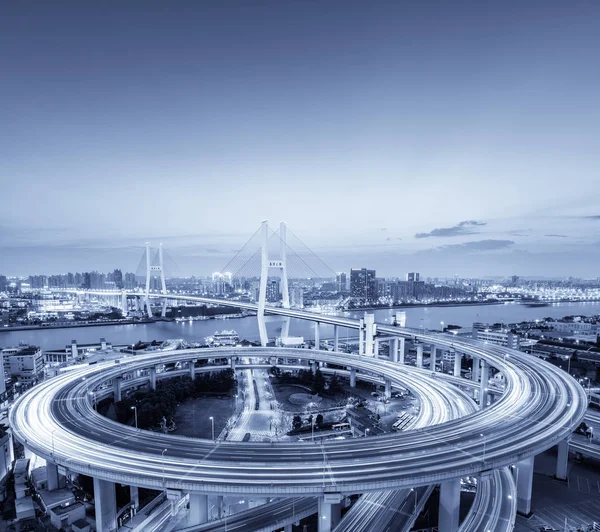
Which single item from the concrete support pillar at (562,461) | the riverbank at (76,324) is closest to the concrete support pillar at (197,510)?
the concrete support pillar at (562,461)

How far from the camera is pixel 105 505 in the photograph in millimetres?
4270

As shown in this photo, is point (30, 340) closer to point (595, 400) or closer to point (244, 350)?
point (244, 350)

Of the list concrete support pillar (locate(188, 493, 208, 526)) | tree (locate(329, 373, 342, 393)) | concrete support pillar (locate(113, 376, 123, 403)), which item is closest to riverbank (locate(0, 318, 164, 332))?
concrete support pillar (locate(113, 376, 123, 403))

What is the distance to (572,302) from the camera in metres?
40.5

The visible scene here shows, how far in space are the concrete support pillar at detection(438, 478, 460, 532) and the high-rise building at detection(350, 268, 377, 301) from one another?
105ft

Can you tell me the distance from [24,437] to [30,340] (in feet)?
58.2

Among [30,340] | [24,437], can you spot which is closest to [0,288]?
[30,340]

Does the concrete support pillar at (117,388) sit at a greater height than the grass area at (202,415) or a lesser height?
greater

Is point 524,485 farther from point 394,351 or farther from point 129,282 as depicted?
point 129,282

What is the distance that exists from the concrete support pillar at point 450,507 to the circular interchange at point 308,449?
0.72ft

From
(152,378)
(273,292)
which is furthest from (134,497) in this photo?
(273,292)

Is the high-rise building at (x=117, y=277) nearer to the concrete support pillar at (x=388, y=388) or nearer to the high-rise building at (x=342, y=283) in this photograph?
the high-rise building at (x=342, y=283)

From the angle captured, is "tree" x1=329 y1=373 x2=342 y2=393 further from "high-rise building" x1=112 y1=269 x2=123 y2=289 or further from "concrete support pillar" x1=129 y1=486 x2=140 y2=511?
"high-rise building" x1=112 y1=269 x2=123 y2=289

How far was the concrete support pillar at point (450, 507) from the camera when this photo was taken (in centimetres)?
386
